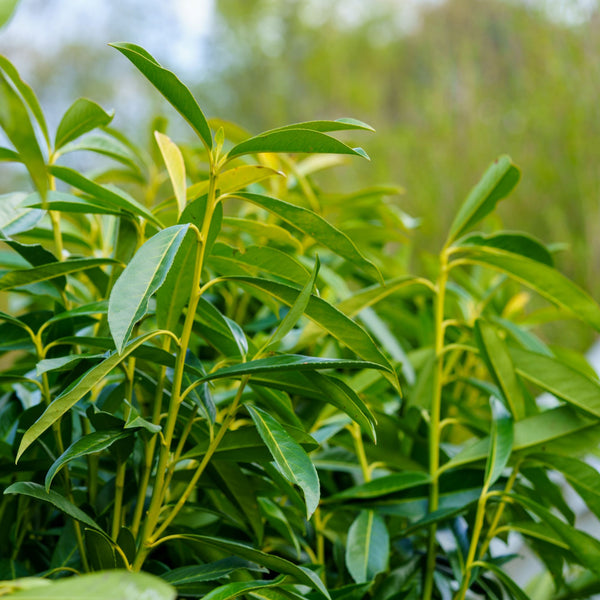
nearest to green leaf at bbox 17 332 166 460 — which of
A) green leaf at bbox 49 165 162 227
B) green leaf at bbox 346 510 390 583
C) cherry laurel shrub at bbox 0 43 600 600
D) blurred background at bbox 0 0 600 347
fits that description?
cherry laurel shrub at bbox 0 43 600 600

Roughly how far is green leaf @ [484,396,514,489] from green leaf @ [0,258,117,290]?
26cm

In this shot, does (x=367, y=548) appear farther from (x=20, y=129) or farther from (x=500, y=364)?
(x=20, y=129)

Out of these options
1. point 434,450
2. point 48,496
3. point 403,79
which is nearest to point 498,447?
point 434,450

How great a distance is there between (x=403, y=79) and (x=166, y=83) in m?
6.21

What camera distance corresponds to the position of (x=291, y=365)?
0.94 ft

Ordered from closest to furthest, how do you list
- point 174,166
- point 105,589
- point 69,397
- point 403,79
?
point 105,589 → point 69,397 → point 174,166 → point 403,79

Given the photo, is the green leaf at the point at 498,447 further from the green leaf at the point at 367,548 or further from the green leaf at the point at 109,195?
the green leaf at the point at 109,195

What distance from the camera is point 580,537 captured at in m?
0.40

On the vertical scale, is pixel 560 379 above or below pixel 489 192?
below

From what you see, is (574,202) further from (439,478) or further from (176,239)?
(176,239)

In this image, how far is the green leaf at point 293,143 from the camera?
30 cm

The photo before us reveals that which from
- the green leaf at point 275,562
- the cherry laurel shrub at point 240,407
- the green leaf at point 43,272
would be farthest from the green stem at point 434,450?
the green leaf at point 43,272

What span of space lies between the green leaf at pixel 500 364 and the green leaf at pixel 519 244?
6cm

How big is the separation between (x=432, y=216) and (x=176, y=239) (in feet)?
11.3
